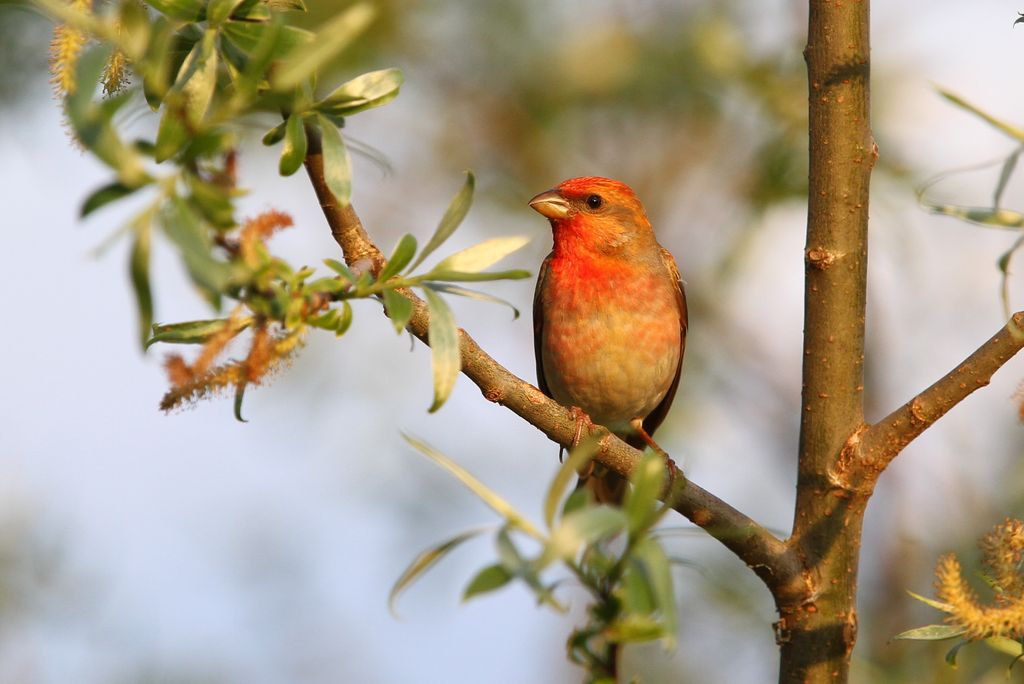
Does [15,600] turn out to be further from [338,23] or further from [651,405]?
[338,23]

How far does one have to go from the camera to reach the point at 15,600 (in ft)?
16.8

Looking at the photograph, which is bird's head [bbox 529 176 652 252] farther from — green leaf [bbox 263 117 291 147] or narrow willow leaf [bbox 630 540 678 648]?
narrow willow leaf [bbox 630 540 678 648]

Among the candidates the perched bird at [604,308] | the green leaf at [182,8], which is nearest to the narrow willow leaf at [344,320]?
the green leaf at [182,8]

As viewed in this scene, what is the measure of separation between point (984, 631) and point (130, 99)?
1.62m

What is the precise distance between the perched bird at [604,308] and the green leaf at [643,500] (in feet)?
15.2

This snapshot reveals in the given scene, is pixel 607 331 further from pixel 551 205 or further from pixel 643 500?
pixel 643 500

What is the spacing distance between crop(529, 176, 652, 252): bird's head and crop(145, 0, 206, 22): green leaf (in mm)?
4333

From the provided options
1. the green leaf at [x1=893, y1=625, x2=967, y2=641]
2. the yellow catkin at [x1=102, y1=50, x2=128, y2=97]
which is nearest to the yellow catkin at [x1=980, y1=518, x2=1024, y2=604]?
the green leaf at [x1=893, y1=625, x2=967, y2=641]

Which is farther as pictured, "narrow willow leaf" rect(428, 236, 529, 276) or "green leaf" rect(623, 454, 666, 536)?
"narrow willow leaf" rect(428, 236, 529, 276)

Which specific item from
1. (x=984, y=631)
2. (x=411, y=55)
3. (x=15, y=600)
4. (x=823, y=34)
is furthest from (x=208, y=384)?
(x=411, y=55)

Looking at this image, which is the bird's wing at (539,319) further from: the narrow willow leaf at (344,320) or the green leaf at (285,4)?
the narrow willow leaf at (344,320)

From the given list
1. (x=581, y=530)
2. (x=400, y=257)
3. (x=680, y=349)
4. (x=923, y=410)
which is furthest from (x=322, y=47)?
(x=680, y=349)

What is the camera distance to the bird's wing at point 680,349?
6.60 meters

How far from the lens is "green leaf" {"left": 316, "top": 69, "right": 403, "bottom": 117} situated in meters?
1.94
